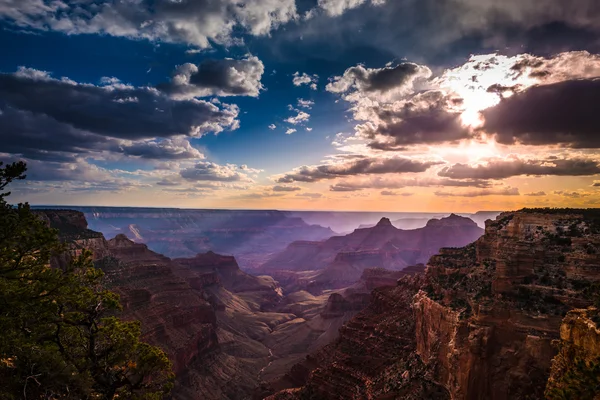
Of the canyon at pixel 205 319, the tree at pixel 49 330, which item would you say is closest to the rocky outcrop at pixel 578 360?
the tree at pixel 49 330

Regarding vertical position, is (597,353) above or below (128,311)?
above

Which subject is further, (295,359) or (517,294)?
(295,359)

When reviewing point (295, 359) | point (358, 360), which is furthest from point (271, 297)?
point (358, 360)

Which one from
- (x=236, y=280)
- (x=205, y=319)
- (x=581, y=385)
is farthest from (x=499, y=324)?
(x=236, y=280)

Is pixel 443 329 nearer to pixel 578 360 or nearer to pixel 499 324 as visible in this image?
pixel 499 324

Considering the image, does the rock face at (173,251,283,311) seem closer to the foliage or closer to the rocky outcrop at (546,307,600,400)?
the rocky outcrop at (546,307,600,400)

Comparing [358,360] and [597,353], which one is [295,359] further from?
[597,353]
